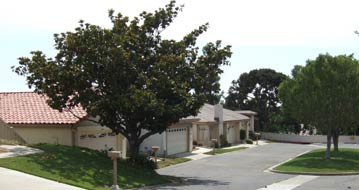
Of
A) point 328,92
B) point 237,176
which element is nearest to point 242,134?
point 328,92

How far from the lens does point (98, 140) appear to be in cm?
3105

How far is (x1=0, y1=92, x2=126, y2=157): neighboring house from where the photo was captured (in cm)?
2811

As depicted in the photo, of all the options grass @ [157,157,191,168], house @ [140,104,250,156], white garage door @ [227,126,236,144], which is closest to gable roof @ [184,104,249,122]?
house @ [140,104,250,156]

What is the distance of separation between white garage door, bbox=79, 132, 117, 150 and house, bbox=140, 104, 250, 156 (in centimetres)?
488

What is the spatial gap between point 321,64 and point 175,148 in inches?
482

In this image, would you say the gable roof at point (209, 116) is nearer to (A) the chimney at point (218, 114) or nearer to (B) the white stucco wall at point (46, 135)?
(A) the chimney at point (218, 114)

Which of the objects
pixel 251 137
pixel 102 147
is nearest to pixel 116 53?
pixel 102 147

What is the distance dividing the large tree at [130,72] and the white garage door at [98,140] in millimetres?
4727

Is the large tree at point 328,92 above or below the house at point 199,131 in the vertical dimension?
above

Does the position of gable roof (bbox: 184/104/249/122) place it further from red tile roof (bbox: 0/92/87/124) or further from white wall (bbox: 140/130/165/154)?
red tile roof (bbox: 0/92/87/124)

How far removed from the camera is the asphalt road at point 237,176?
2162cm

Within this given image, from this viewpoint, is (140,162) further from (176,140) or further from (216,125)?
(216,125)

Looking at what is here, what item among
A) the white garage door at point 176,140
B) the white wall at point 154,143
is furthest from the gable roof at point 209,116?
the white wall at point 154,143

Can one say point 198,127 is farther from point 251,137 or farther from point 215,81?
point 215,81
